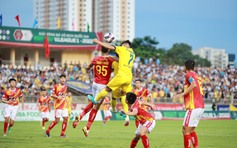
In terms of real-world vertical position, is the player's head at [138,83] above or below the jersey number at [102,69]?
below

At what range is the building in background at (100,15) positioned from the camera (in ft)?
624

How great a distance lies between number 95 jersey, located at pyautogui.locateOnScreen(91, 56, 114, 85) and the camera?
18016 millimetres

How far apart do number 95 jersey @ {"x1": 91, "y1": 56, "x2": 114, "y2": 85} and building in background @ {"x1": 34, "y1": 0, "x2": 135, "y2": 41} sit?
171329 millimetres

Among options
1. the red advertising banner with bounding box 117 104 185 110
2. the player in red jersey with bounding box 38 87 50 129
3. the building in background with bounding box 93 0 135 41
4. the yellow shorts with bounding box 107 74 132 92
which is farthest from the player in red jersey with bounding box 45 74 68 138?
the building in background with bounding box 93 0 135 41

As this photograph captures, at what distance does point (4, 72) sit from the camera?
160 feet

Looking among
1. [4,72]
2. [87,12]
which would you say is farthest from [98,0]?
[4,72]

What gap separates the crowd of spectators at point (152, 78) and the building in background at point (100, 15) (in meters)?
128

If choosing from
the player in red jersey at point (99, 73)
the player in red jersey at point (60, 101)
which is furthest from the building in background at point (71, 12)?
the player in red jersey at point (99, 73)

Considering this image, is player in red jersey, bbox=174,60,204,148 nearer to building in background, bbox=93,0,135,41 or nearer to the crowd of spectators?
the crowd of spectators

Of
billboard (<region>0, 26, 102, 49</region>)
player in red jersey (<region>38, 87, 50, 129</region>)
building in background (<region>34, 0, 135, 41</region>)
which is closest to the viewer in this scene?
player in red jersey (<region>38, 87, 50, 129</region>)

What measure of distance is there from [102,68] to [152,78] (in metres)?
39.2

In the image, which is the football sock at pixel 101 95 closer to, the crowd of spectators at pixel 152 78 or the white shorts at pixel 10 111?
the white shorts at pixel 10 111

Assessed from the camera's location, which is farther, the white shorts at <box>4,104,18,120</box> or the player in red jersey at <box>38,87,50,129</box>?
the player in red jersey at <box>38,87,50,129</box>

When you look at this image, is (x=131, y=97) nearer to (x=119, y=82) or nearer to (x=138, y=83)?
(x=119, y=82)
